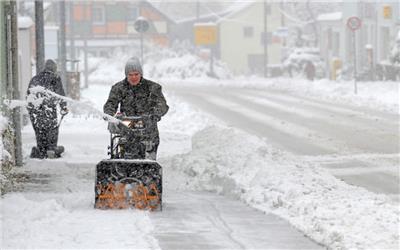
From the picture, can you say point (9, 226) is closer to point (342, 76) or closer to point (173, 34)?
point (342, 76)

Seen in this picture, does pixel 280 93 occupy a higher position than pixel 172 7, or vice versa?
pixel 172 7

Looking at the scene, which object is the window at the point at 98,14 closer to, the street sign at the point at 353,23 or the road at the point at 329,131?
the road at the point at 329,131

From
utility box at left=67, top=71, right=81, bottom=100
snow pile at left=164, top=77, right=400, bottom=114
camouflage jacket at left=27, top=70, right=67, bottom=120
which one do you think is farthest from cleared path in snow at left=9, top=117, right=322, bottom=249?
snow pile at left=164, top=77, right=400, bottom=114

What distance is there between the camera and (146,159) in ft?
33.0

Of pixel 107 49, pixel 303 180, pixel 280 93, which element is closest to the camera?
pixel 303 180

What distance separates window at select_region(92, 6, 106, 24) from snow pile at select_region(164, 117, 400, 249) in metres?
66.2

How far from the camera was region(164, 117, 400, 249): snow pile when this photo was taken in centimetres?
859

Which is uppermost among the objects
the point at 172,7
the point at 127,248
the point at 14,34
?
the point at 172,7

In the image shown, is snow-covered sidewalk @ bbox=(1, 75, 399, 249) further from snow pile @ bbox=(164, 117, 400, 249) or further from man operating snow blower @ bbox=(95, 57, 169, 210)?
man operating snow blower @ bbox=(95, 57, 169, 210)

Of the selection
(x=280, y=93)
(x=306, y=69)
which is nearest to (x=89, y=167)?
(x=280, y=93)

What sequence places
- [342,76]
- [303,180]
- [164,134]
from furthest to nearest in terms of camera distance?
[342,76] < [164,134] < [303,180]

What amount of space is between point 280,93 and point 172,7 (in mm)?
79346

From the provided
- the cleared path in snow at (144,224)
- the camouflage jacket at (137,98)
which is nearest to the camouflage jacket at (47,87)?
the cleared path in snow at (144,224)

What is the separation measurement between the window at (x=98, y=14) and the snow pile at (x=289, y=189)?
217ft
